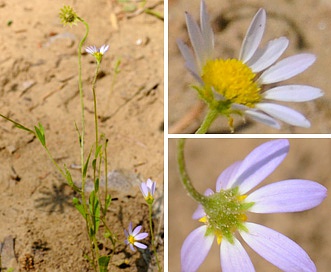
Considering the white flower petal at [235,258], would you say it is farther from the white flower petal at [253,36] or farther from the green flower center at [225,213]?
the white flower petal at [253,36]

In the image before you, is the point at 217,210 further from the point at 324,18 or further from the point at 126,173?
the point at 324,18

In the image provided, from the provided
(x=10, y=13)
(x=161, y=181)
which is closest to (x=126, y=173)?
(x=161, y=181)

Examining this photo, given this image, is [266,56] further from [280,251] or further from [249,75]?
[280,251]

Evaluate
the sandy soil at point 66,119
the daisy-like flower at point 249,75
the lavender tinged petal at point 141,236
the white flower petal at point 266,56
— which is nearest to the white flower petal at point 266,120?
the daisy-like flower at point 249,75

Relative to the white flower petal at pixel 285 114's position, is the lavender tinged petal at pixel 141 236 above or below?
below

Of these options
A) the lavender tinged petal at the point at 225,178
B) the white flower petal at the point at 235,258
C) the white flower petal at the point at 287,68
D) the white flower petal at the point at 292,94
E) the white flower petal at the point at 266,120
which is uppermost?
the white flower petal at the point at 287,68

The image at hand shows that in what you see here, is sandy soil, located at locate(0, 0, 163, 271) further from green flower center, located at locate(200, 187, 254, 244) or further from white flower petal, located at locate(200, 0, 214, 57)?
white flower petal, located at locate(200, 0, 214, 57)
